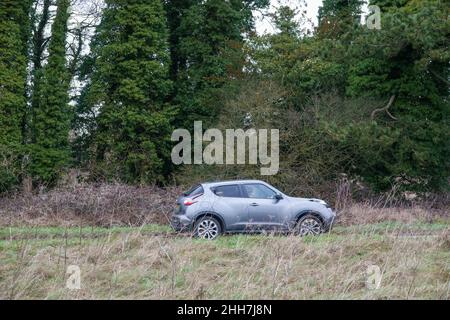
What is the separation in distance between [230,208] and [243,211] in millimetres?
361

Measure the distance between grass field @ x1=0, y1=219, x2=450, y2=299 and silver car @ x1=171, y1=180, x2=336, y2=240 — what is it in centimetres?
378

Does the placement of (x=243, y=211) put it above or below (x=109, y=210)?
above

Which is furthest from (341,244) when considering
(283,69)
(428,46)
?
(283,69)

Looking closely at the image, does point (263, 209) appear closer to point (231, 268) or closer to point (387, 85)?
point (231, 268)

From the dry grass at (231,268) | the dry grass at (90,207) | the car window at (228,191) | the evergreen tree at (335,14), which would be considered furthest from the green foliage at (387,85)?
the dry grass at (231,268)

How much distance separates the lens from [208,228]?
559 inches

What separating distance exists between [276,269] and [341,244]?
8.46 ft

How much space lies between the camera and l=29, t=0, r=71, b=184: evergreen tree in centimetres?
3027

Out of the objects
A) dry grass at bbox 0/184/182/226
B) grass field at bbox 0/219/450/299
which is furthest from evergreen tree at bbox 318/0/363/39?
grass field at bbox 0/219/450/299

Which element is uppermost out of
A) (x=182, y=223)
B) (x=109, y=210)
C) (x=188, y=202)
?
(x=188, y=202)

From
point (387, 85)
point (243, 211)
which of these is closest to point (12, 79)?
point (387, 85)

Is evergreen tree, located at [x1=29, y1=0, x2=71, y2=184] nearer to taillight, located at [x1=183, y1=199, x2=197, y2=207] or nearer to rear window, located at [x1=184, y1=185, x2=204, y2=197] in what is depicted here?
rear window, located at [x1=184, y1=185, x2=204, y2=197]

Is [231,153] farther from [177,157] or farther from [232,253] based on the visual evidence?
[232,253]

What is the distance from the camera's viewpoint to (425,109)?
26.1 metres
